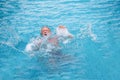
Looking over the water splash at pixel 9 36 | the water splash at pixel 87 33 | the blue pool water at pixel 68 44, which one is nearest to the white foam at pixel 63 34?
the blue pool water at pixel 68 44

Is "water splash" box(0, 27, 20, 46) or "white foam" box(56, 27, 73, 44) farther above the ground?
"water splash" box(0, 27, 20, 46)

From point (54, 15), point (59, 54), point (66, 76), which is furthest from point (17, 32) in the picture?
point (66, 76)

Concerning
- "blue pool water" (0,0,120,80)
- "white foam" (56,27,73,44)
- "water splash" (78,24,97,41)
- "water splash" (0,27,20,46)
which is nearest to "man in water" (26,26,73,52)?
"white foam" (56,27,73,44)

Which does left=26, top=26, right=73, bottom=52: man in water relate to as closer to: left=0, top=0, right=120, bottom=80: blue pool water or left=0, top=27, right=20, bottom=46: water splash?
left=0, top=0, right=120, bottom=80: blue pool water

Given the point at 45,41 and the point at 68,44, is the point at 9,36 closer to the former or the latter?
the point at 45,41

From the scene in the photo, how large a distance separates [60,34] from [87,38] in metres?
0.99

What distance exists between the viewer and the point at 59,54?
26.0ft

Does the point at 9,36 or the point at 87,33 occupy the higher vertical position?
the point at 9,36

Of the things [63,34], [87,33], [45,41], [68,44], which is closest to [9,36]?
[45,41]

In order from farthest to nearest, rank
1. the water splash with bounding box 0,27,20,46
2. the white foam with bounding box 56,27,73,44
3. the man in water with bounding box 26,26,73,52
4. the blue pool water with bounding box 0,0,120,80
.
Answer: the water splash with bounding box 0,27,20,46 → the white foam with bounding box 56,27,73,44 → the man in water with bounding box 26,26,73,52 → the blue pool water with bounding box 0,0,120,80

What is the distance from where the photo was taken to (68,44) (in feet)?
28.2

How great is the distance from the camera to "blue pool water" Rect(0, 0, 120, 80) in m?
7.45

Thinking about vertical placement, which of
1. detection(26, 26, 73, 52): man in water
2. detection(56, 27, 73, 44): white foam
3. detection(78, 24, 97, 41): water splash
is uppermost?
detection(78, 24, 97, 41): water splash

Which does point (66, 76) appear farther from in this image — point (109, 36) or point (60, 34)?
point (109, 36)
